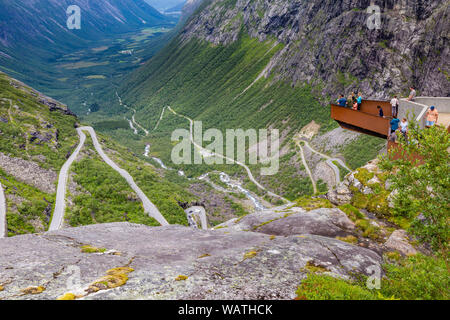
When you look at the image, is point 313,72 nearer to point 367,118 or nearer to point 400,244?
point 367,118

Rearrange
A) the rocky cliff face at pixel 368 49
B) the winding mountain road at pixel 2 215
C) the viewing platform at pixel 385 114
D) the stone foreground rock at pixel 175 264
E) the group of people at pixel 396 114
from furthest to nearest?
the rocky cliff face at pixel 368 49 → the winding mountain road at pixel 2 215 → the viewing platform at pixel 385 114 → the group of people at pixel 396 114 → the stone foreground rock at pixel 175 264

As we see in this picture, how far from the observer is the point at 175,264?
14086 millimetres

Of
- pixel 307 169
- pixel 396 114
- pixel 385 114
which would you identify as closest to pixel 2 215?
pixel 385 114

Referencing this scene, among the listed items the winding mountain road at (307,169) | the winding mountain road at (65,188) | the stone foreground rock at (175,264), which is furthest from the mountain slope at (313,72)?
the stone foreground rock at (175,264)

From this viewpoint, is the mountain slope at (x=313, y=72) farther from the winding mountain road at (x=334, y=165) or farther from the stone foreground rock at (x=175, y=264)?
the stone foreground rock at (x=175, y=264)

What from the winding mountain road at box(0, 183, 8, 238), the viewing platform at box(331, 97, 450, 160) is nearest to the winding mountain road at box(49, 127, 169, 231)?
the winding mountain road at box(0, 183, 8, 238)

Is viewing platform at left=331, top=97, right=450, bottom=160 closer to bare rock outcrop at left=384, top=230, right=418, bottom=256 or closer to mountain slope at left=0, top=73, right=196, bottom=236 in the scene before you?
bare rock outcrop at left=384, top=230, right=418, bottom=256

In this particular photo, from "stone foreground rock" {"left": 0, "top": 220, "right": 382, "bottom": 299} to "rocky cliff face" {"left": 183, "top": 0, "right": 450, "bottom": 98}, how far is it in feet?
191

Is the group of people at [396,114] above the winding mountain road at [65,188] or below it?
above

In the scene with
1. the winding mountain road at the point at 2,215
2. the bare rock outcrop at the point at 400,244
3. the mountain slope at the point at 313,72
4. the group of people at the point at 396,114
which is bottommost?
the winding mountain road at the point at 2,215

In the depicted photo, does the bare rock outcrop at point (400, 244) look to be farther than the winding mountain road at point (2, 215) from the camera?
No

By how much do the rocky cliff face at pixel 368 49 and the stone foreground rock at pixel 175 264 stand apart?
58.3m

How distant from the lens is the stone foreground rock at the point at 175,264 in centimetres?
1108

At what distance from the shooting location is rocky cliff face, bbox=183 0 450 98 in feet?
240
